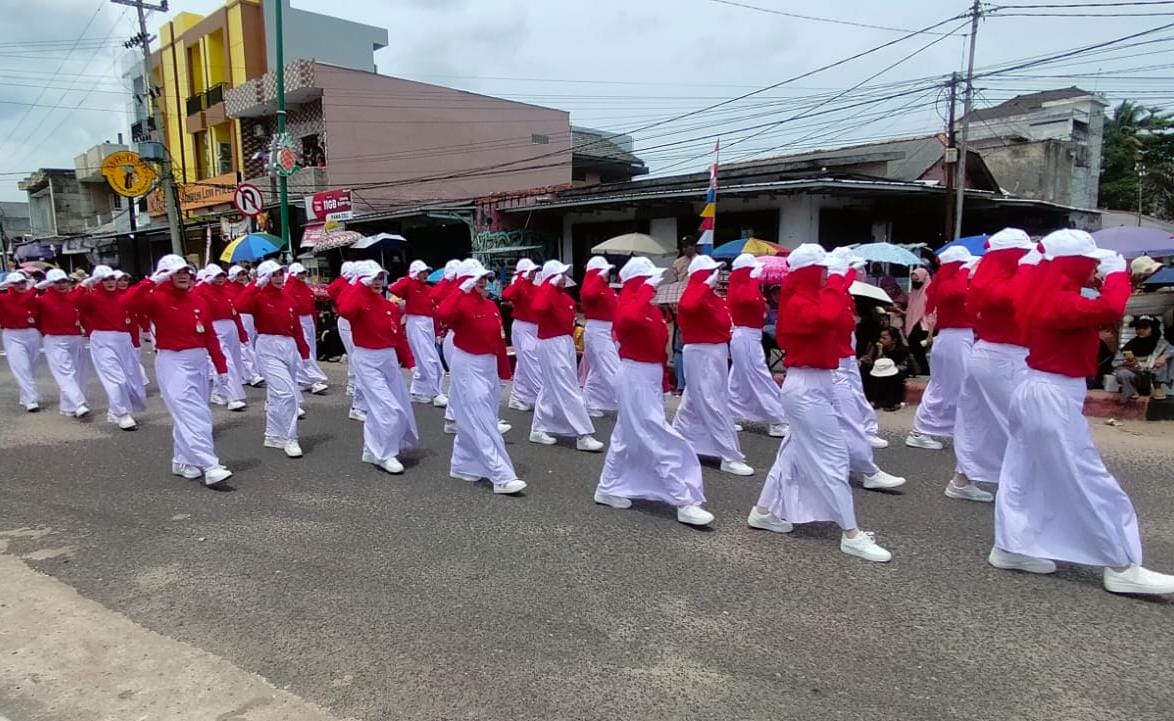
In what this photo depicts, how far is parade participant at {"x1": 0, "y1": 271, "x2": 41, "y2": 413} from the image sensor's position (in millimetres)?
9977

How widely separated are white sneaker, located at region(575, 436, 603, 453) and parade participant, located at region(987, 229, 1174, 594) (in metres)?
3.89

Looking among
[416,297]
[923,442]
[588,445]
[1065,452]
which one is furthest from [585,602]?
[416,297]

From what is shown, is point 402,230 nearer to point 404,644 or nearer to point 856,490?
point 856,490

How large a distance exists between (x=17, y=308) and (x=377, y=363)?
6.24 metres

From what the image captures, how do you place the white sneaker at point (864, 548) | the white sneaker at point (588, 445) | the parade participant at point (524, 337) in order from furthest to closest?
the parade participant at point (524, 337), the white sneaker at point (588, 445), the white sneaker at point (864, 548)

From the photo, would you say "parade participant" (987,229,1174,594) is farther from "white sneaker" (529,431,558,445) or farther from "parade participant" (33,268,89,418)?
"parade participant" (33,268,89,418)

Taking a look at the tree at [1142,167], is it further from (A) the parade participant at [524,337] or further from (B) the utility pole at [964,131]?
(A) the parade participant at [524,337]

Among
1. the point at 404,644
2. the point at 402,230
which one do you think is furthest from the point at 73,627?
the point at 402,230

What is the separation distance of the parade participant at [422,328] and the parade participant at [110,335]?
3176mm

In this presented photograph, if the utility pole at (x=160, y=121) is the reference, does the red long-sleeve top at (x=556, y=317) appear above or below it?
below

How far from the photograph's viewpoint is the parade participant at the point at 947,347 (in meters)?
6.73

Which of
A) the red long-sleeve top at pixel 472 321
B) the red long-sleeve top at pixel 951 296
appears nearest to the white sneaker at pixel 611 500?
the red long-sleeve top at pixel 472 321

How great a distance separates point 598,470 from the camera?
22.3 feet

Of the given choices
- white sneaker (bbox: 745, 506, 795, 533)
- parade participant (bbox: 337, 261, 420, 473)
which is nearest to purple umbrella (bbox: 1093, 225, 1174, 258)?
white sneaker (bbox: 745, 506, 795, 533)
